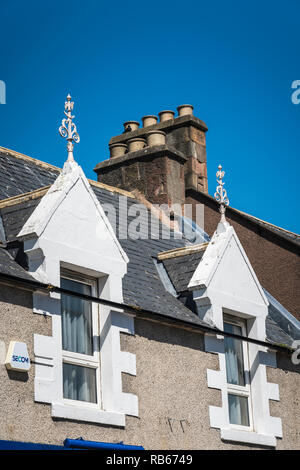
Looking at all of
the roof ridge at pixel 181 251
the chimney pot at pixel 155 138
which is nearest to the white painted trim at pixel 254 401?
the roof ridge at pixel 181 251

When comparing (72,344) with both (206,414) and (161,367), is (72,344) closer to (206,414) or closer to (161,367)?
(161,367)

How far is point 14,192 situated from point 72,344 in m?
3.06

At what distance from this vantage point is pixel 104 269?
43.3 feet

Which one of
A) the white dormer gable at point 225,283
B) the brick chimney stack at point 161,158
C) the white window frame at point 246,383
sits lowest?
the white window frame at point 246,383

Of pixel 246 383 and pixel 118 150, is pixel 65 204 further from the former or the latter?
pixel 118 150

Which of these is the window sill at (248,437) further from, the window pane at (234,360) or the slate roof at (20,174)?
the slate roof at (20,174)

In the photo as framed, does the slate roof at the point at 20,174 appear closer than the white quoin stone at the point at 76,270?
No

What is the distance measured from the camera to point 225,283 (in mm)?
14805

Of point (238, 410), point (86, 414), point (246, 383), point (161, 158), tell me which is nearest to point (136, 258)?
point (246, 383)

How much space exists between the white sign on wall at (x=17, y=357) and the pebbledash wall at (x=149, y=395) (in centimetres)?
7

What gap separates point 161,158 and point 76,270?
268 inches

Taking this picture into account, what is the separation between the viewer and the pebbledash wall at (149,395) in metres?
11.3
